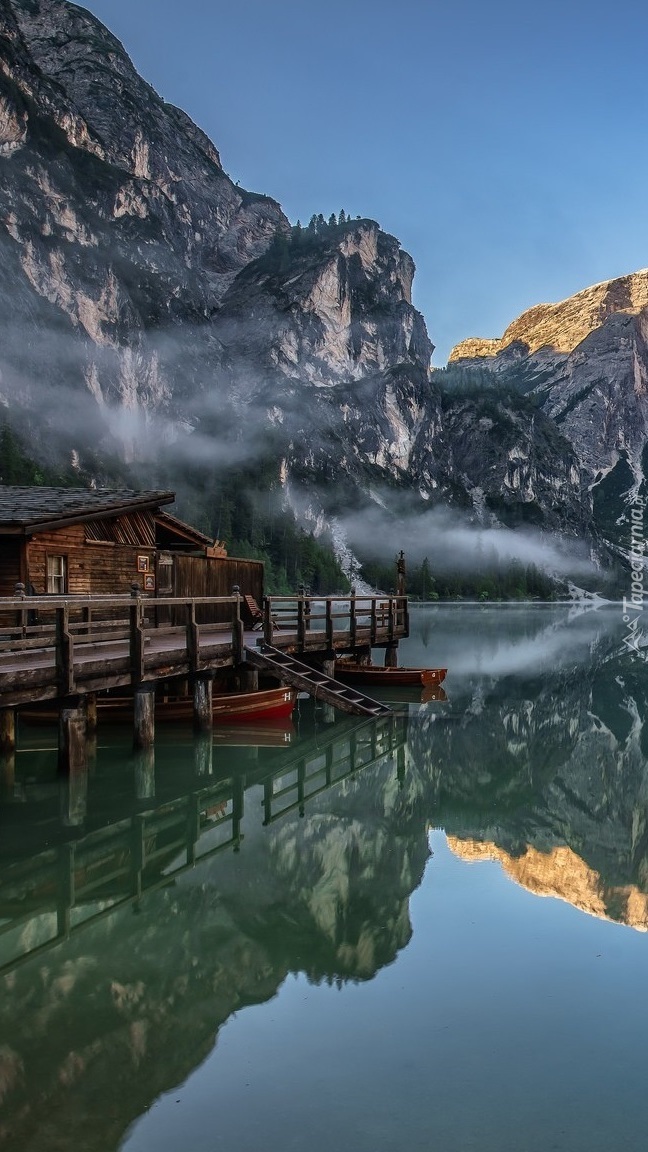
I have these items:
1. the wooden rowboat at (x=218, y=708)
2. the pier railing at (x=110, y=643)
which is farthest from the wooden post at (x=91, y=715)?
the pier railing at (x=110, y=643)

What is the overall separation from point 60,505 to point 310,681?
33.3 ft

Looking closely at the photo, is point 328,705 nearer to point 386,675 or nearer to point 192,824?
point 386,675

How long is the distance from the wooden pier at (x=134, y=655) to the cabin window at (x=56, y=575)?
103 cm

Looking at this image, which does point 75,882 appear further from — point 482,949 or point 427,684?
point 427,684

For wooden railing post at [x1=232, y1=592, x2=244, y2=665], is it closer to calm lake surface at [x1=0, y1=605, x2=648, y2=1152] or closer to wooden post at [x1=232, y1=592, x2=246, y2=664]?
wooden post at [x1=232, y1=592, x2=246, y2=664]

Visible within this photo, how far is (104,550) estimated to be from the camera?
2988cm

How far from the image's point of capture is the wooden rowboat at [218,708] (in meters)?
24.7

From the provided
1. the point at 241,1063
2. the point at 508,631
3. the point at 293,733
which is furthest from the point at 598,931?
the point at 508,631

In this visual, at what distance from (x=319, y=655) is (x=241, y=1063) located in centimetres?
2560

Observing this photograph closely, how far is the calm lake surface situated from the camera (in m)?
7.35

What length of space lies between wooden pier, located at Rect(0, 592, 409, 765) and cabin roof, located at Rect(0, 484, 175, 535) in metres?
2.70

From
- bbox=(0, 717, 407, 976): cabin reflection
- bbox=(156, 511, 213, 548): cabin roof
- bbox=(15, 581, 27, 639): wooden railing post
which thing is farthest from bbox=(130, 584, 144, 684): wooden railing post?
bbox=(156, 511, 213, 548): cabin roof

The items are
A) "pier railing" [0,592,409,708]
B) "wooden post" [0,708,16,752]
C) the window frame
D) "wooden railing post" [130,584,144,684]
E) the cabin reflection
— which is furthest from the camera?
the window frame

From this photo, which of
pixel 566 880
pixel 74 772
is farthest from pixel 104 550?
pixel 566 880
